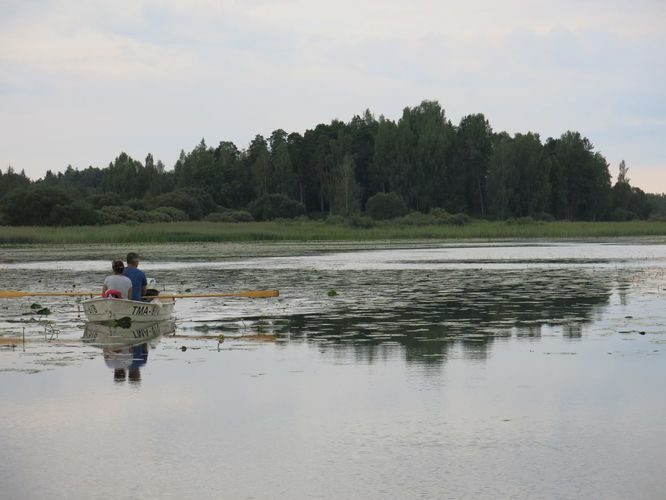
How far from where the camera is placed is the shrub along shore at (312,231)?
8538 centimetres

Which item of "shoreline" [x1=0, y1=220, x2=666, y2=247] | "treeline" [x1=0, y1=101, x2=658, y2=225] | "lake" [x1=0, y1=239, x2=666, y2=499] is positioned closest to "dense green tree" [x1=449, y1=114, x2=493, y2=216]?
"treeline" [x1=0, y1=101, x2=658, y2=225]

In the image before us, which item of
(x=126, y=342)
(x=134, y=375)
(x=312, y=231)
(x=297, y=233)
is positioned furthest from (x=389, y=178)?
(x=134, y=375)

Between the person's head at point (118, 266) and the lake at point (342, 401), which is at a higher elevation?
the person's head at point (118, 266)

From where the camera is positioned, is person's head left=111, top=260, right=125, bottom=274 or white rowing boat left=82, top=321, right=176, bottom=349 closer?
white rowing boat left=82, top=321, right=176, bottom=349

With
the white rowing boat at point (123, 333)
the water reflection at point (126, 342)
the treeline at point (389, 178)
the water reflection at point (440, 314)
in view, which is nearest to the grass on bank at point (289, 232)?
the treeline at point (389, 178)

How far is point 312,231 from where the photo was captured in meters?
102

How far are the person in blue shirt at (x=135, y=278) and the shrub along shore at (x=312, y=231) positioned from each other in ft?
202

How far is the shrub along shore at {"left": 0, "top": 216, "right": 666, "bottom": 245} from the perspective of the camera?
85.4 meters

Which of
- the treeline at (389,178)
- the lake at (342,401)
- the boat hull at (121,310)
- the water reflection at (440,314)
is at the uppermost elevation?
the treeline at (389,178)

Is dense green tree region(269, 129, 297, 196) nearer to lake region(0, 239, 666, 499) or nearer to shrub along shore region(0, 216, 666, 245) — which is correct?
shrub along shore region(0, 216, 666, 245)

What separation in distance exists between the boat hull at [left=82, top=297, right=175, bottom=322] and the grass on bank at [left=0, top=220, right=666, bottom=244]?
6238cm

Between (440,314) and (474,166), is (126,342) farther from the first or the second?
(474,166)

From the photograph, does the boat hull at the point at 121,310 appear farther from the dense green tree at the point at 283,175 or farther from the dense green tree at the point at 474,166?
the dense green tree at the point at 474,166

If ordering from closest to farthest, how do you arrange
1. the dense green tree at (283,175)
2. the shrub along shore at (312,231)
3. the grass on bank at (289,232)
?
the grass on bank at (289,232) → the shrub along shore at (312,231) → the dense green tree at (283,175)
